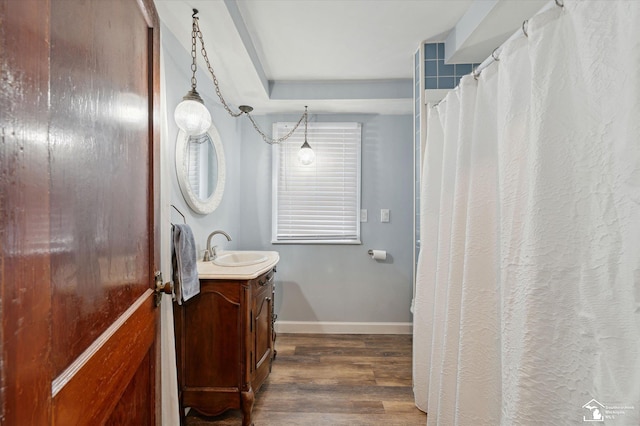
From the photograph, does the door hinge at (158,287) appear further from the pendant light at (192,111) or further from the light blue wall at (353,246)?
the light blue wall at (353,246)

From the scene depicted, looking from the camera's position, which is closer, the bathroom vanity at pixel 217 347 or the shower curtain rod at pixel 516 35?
the shower curtain rod at pixel 516 35

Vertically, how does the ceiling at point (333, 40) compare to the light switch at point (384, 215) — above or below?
above

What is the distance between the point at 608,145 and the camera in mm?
722

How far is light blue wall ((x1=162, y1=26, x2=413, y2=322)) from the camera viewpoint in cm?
291

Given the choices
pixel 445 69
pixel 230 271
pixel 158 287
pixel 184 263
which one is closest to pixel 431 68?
pixel 445 69

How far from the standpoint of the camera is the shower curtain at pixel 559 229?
68 centimetres

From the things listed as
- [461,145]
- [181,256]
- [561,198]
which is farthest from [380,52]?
[181,256]

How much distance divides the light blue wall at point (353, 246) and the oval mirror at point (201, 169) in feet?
1.71

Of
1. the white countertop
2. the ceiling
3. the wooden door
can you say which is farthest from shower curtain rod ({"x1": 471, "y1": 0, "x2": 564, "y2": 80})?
the white countertop

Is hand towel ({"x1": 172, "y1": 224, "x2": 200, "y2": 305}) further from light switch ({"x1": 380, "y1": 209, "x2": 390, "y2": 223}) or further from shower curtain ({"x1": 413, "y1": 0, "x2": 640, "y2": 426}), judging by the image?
light switch ({"x1": 380, "y1": 209, "x2": 390, "y2": 223})

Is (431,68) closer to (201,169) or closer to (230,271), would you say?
(201,169)
